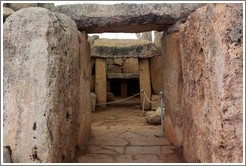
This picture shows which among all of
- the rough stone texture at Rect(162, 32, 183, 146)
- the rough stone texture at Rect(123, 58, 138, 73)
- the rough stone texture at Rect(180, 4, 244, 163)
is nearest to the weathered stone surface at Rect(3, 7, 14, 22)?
the rough stone texture at Rect(162, 32, 183, 146)

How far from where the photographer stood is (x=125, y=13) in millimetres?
4191

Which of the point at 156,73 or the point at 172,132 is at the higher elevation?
the point at 156,73

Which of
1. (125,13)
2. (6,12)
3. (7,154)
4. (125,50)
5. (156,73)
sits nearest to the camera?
(7,154)

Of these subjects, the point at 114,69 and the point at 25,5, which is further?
the point at 114,69

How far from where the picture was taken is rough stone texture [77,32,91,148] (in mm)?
4371

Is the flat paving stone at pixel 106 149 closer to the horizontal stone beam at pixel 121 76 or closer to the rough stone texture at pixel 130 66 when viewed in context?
the horizontal stone beam at pixel 121 76

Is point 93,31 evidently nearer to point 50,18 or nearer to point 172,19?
point 172,19

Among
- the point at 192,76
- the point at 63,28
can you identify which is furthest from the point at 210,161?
the point at 63,28

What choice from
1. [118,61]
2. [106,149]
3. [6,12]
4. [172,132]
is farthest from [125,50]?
[6,12]

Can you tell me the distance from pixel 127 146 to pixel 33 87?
2170 mm

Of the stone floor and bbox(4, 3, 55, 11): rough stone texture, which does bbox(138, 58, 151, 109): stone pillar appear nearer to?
the stone floor

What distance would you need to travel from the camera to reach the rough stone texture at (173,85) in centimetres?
442

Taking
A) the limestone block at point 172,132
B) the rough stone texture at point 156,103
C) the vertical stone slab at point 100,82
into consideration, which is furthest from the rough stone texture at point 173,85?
the vertical stone slab at point 100,82

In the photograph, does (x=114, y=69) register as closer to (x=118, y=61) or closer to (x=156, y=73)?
(x=118, y=61)
